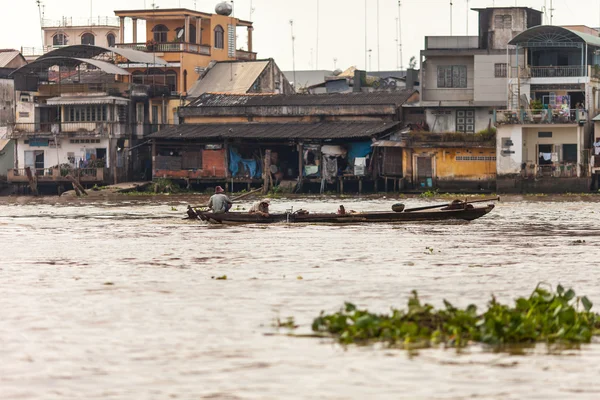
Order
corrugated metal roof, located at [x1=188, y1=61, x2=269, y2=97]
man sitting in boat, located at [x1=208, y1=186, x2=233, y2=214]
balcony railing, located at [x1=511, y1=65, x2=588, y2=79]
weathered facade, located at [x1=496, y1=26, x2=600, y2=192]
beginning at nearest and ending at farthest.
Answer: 1. man sitting in boat, located at [x1=208, y1=186, x2=233, y2=214]
2. weathered facade, located at [x1=496, y1=26, x2=600, y2=192]
3. balcony railing, located at [x1=511, y1=65, x2=588, y2=79]
4. corrugated metal roof, located at [x1=188, y1=61, x2=269, y2=97]

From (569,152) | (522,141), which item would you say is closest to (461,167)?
(522,141)

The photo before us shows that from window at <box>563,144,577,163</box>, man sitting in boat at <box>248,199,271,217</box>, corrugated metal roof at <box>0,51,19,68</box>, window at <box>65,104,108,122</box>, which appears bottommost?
man sitting in boat at <box>248,199,271,217</box>

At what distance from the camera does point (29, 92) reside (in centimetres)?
5872

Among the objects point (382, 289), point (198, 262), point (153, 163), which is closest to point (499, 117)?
point (153, 163)

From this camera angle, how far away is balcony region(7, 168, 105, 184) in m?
54.2

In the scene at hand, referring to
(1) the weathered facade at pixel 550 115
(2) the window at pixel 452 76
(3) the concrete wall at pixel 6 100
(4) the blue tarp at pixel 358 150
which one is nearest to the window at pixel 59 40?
(3) the concrete wall at pixel 6 100

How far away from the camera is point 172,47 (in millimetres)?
60938

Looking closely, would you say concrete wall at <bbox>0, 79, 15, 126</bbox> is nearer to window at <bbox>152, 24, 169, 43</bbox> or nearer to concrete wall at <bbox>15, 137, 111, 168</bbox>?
concrete wall at <bbox>15, 137, 111, 168</bbox>

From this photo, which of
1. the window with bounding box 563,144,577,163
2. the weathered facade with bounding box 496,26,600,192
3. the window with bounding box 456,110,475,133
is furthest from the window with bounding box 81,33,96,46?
the window with bounding box 563,144,577,163

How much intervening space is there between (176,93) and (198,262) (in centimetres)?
3830

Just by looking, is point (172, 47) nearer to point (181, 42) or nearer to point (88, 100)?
point (181, 42)

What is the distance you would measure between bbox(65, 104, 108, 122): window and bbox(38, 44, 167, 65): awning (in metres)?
2.46

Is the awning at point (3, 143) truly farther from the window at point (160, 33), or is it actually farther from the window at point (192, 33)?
the window at point (192, 33)

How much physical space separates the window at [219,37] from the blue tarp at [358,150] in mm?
15863
